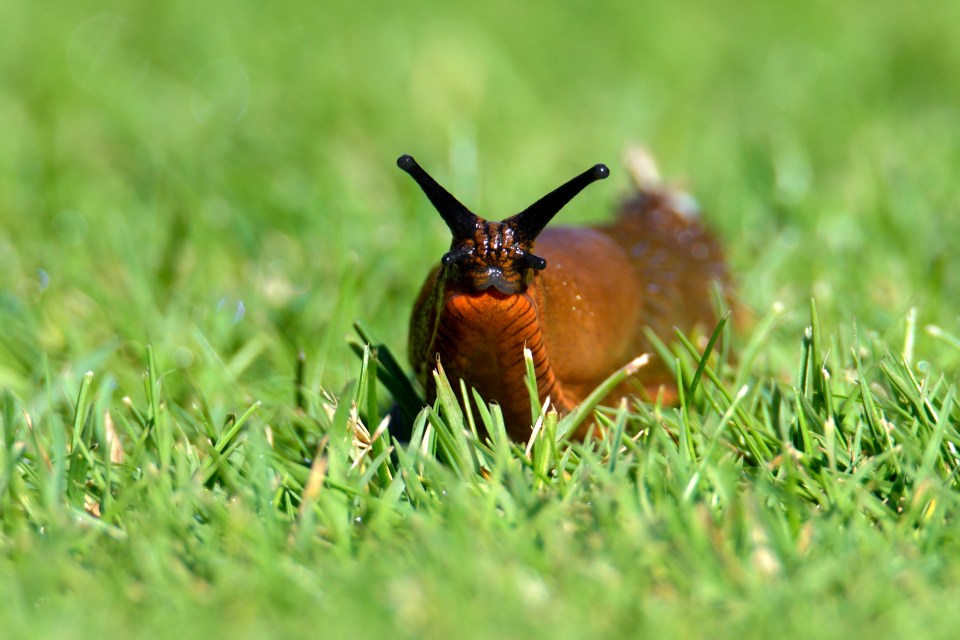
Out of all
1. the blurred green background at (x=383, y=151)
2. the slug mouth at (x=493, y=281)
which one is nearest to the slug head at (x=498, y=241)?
the slug mouth at (x=493, y=281)

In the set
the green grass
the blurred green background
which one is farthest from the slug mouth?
the blurred green background

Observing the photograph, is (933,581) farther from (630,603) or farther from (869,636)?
(630,603)

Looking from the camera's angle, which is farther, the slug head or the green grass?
the slug head

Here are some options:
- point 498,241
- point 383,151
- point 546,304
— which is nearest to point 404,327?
point 546,304

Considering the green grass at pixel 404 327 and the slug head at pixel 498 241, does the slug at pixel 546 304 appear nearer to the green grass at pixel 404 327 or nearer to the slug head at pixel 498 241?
the slug head at pixel 498 241

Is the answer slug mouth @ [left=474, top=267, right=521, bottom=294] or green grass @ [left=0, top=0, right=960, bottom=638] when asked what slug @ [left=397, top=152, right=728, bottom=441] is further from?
green grass @ [left=0, top=0, right=960, bottom=638]
